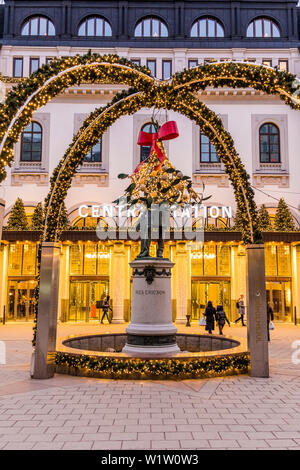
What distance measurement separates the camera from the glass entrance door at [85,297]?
26.1 metres

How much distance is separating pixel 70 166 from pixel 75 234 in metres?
14.7

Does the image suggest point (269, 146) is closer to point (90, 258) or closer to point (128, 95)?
point (90, 258)

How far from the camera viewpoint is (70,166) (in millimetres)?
10211

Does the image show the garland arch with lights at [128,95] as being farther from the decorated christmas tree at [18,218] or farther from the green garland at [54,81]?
the decorated christmas tree at [18,218]

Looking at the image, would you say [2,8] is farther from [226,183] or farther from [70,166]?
[70,166]

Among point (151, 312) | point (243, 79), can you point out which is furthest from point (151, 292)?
point (243, 79)

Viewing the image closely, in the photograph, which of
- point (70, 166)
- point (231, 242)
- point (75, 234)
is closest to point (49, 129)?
point (75, 234)

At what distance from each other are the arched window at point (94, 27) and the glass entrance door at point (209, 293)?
18.9 metres

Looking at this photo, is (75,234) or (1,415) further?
(75,234)

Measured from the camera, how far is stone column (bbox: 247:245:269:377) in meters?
9.03

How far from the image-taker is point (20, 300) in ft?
86.5

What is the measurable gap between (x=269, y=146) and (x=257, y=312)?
20872mm

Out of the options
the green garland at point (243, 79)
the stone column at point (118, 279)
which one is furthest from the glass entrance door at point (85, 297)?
the green garland at point (243, 79)
